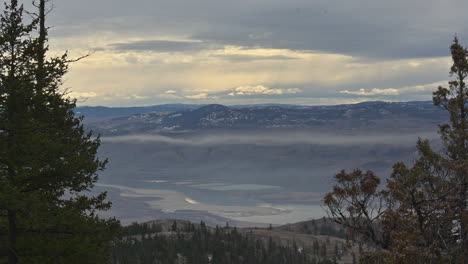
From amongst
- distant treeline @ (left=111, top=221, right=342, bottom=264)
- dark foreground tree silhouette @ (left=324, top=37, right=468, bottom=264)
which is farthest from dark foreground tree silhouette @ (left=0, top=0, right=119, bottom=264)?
distant treeline @ (left=111, top=221, right=342, bottom=264)

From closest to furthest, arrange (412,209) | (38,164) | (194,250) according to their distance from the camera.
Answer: (38,164), (412,209), (194,250)

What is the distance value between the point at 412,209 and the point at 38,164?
56.0 feet

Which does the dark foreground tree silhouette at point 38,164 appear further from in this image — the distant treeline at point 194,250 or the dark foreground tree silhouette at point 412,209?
the distant treeline at point 194,250

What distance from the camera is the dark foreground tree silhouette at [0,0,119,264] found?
20.5 metres

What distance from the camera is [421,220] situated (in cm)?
2338

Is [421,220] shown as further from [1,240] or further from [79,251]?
[1,240]

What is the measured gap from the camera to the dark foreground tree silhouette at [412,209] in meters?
21.9

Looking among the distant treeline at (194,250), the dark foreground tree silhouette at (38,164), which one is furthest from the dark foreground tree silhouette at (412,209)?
the distant treeline at (194,250)

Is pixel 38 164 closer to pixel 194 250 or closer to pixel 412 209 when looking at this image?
pixel 412 209

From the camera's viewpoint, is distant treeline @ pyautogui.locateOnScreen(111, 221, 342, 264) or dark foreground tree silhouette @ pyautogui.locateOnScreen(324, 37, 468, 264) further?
distant treeline @ pyautogui.locateOnScreen(111, 221, 342, 264)

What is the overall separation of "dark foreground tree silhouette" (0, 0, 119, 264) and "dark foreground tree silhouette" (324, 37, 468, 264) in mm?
11443

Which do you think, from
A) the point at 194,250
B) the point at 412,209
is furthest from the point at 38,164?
the point at 194,250

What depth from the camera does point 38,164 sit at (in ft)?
69.2

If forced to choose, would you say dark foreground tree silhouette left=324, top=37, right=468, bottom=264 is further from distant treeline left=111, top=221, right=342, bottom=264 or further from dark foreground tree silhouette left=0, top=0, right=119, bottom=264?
distant treeline left=111, top=221, right=342, bottom=264
